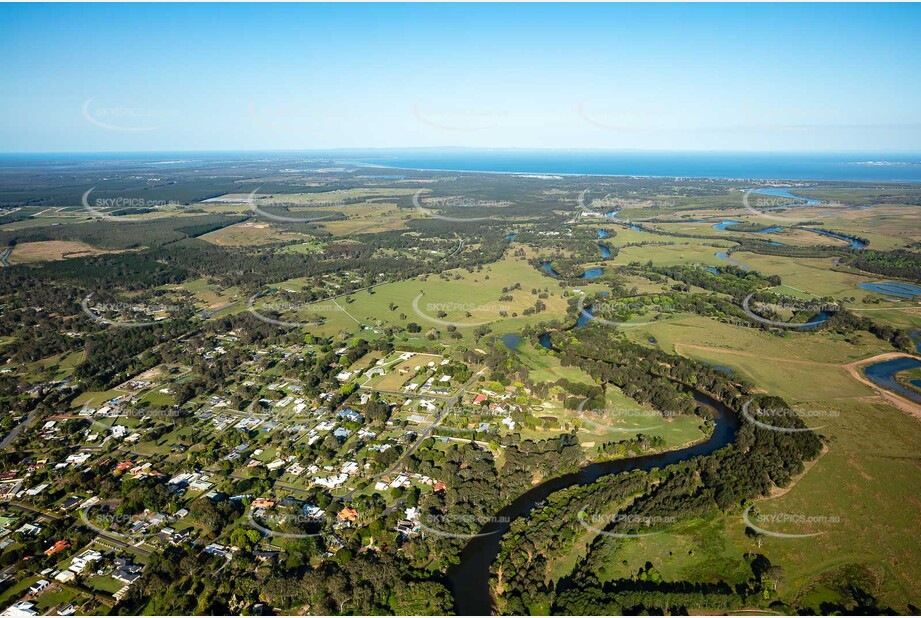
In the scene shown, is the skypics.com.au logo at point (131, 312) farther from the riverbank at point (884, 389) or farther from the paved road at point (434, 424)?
the riverbank at point (884, 389)

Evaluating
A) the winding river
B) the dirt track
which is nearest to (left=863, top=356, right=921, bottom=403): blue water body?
the dirt track

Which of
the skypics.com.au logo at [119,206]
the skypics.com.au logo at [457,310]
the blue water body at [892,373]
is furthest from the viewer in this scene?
the skypics.com.au logo at [119,206]

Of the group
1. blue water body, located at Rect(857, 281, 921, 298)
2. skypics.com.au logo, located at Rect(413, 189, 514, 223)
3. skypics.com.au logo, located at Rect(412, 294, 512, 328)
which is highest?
skypics.com.au logo, located at Rect(413, 189, 514, 223)

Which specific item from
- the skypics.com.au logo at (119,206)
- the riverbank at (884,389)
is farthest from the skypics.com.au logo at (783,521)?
the skypics.com.au logo at (119,206)

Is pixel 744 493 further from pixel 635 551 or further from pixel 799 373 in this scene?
pixel 799 373

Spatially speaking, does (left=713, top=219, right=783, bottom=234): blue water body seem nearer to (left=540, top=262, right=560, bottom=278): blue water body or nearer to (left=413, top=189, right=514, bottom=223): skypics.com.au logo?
(left=540, top=262, right=560, bottom=278): blue water body

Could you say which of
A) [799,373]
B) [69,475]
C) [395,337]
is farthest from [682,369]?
[69,475]

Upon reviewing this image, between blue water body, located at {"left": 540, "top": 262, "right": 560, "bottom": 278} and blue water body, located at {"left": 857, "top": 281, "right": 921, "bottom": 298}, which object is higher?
blue water body, located at {"left": 857, "top": 281, "right": 921, "bottom": 298}
